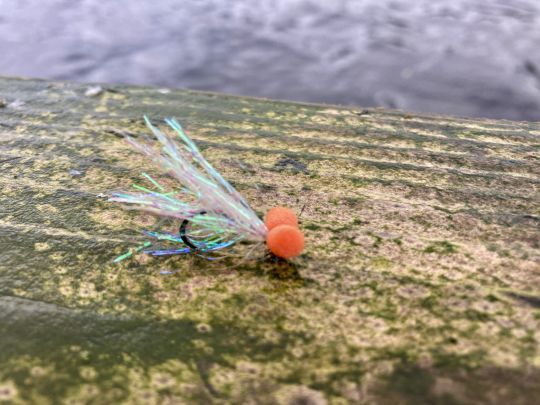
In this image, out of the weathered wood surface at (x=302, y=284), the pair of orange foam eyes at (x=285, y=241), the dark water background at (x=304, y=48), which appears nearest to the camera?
the weathered wood surface at (x=302, y=284)

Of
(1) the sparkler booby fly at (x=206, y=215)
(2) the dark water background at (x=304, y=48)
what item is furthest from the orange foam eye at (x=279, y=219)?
(2) the dark water background at (x=304, y=48)

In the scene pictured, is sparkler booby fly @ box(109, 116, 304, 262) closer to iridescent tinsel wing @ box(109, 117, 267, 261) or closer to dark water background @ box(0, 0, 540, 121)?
iridescent tinsel wing @ box(109, 117, 267, 261)

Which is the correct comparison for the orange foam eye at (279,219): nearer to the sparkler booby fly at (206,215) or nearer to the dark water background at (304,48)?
the sparkler booby fly at (206,215)

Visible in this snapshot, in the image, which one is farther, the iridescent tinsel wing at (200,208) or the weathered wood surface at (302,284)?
the iridescent tinsel wing at (200,208)

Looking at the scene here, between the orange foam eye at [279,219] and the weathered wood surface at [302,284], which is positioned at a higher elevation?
the orange foam eye at [279,219]

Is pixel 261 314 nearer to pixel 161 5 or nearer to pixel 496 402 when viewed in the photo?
pixel 496 402

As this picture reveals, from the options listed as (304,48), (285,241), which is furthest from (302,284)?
(304,48)

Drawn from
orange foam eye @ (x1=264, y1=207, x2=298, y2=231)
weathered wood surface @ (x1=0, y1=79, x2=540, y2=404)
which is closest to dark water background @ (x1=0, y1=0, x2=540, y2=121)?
weathered wood surface @ (x1=0, y1=79, x2=540, y2=404)
